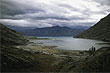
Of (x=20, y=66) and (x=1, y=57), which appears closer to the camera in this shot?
(x=1, y=57)

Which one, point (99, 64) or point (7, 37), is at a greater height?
point (7, 37)

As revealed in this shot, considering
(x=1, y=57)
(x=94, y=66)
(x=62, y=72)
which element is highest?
(x=1, y=57)

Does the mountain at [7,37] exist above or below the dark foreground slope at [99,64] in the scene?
above

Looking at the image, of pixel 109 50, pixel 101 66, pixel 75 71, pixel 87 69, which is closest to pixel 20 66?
pixel 75 71

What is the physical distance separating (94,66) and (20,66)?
16.1 metres

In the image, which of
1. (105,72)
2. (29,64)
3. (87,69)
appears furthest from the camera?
(29,64)

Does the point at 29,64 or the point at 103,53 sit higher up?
the point at 103,53

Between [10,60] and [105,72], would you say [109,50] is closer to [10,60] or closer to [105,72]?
[105,72]

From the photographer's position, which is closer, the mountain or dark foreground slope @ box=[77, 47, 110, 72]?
dark foreground slope @ box=[77, 47, 110, 72]

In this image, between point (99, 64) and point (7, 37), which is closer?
point (99, 64)

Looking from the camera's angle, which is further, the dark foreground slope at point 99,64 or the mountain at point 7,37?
the mountain at point 7,37

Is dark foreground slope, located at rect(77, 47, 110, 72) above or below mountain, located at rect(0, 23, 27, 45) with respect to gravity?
below

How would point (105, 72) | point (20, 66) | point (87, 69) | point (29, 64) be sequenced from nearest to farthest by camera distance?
point (105, 72) → point (87, 69) → point (20, 66) → point (29, 64)

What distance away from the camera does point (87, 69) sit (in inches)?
907
